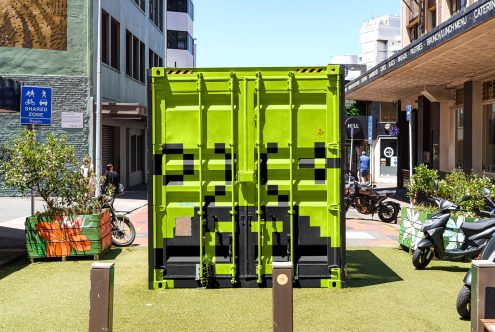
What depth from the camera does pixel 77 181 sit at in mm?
12352

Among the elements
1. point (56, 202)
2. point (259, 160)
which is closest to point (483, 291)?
point (259, 160)

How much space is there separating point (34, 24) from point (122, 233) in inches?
622

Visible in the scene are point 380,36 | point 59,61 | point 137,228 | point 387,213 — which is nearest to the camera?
point 137,228

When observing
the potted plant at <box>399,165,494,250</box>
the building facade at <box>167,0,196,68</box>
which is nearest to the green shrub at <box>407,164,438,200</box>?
the potted plant at <box>399,165,494,250</box>

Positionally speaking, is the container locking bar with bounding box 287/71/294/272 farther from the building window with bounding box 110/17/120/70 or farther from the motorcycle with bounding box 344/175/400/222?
the building window with bounding box 110/17/120/70

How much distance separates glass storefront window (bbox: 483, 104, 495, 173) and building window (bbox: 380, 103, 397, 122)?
24.0m

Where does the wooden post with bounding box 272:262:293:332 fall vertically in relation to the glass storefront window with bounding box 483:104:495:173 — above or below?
below

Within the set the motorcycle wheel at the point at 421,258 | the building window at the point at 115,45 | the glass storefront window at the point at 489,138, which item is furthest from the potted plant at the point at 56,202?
the building window at the point at 115,45

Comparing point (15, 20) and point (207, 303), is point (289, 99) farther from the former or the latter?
point (15, 20)

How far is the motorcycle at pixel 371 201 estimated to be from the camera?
62.4 ft

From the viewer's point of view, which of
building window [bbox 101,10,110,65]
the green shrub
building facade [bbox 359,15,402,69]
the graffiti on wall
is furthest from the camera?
building facade [bbox 359,15,402,69]

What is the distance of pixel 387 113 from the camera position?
1827 inches

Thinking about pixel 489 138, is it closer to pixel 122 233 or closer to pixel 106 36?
pixel 122 233

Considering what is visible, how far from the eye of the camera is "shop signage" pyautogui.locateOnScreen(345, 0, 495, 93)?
1308cm
